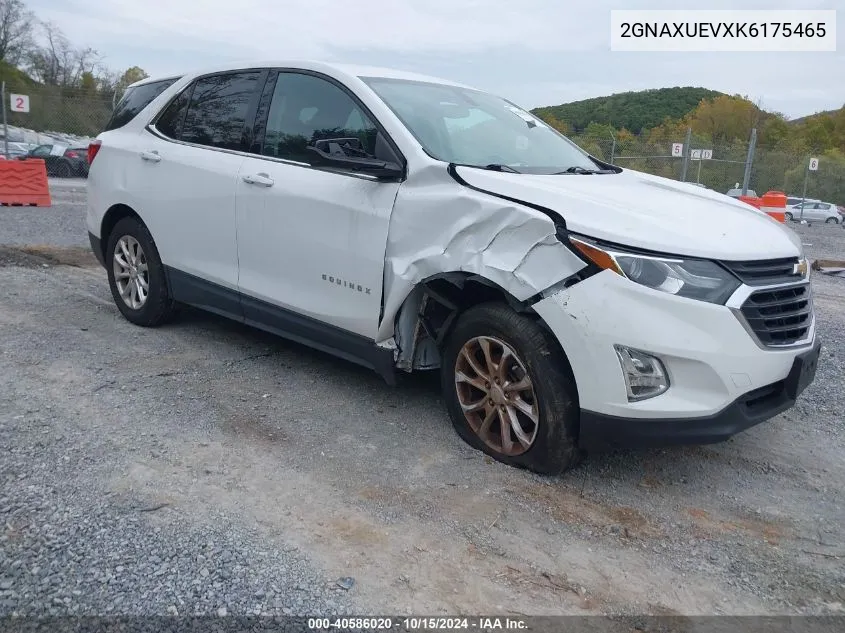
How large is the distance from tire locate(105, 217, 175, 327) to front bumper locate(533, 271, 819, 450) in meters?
3.24

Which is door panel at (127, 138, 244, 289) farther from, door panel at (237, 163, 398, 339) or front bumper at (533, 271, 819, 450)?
front bumper at (533, 271, 819, 450)

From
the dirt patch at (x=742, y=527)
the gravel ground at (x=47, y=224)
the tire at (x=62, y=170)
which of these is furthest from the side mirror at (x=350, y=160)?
the tire at (x=62, y=170)

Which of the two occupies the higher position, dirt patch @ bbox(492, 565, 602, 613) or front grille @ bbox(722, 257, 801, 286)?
front grille @ bbox(722, 257, 801, 286)

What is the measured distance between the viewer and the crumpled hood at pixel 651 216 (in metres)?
3.10

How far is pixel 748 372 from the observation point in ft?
10.1

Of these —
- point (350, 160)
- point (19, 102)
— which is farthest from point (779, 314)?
point (19, 102)

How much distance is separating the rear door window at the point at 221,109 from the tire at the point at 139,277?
0.82m

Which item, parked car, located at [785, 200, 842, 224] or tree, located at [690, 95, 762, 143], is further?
tree, located at [690, 95, 762, 143]

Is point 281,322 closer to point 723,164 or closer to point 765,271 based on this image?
point 765,271

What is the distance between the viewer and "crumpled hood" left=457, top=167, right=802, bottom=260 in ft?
10.2

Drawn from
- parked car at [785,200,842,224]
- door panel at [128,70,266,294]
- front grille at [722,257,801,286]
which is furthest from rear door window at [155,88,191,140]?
parked car at [785,200,842,224]

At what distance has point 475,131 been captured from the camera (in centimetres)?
421

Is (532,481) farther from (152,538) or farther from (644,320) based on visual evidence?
(152,538)

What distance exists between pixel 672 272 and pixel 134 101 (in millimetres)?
4440
